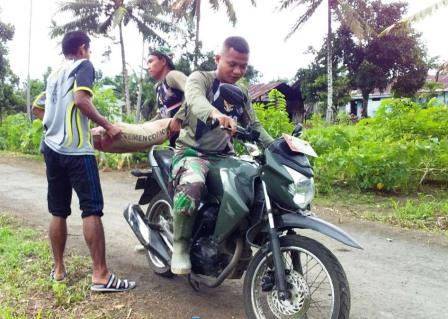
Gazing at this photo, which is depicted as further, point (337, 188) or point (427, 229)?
point (337, 188)

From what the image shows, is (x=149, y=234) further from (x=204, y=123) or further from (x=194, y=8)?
(x=194, y=8)

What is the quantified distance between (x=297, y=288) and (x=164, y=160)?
5.32 ft

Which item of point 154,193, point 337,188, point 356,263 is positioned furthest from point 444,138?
point 154,193

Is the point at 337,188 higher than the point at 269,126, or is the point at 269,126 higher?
the point at 269,126

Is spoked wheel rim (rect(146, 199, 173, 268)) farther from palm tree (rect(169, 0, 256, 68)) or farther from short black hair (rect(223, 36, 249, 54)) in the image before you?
palm tree (rect(169, 0, 256, 68))

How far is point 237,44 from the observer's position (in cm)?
326

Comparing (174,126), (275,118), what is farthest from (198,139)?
A: (275,118)

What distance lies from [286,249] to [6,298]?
2157 mm

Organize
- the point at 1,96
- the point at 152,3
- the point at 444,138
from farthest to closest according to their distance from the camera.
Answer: the point at 152,3 → the point at 1,96 → the point at 444,138

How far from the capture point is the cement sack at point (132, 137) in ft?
12.2

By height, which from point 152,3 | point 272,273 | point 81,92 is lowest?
point 272,273

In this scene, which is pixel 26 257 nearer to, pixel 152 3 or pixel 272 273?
pixel 272 273

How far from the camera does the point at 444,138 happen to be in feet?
25.3

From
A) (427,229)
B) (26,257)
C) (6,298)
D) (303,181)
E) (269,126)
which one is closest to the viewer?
(303,181)
